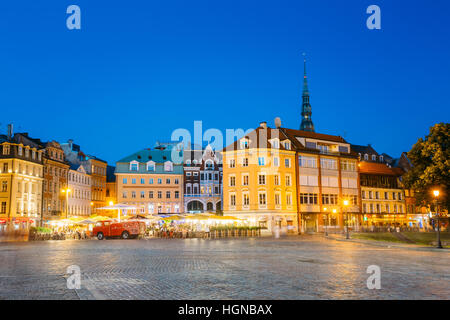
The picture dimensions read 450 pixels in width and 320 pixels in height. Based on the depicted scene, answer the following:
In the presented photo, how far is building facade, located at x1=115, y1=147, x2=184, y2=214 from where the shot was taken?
281 feet

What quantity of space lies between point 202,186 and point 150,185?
1014cm

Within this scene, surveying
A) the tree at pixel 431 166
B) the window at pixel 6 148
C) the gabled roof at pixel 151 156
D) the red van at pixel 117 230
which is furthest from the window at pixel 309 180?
the window at pixel 6 148

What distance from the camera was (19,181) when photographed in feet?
216

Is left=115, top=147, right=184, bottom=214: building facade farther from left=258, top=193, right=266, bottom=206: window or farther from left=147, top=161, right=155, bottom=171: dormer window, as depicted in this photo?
left=258, top=193, right=266, bottom=206: window

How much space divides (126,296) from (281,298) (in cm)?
356

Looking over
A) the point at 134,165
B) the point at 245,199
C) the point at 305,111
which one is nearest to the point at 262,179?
the point at 245,199

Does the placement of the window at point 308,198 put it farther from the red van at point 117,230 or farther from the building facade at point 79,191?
the building facade at point 79,191

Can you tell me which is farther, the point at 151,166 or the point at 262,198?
the point at 151,166

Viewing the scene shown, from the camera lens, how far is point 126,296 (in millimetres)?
10250

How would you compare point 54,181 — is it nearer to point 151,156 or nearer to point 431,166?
point 151,156

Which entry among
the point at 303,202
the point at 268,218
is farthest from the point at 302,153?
the point at 268,218

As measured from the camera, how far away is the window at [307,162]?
7168cm

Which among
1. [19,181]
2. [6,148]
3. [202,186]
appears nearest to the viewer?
[6,148]

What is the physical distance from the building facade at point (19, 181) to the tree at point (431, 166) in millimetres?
53052
